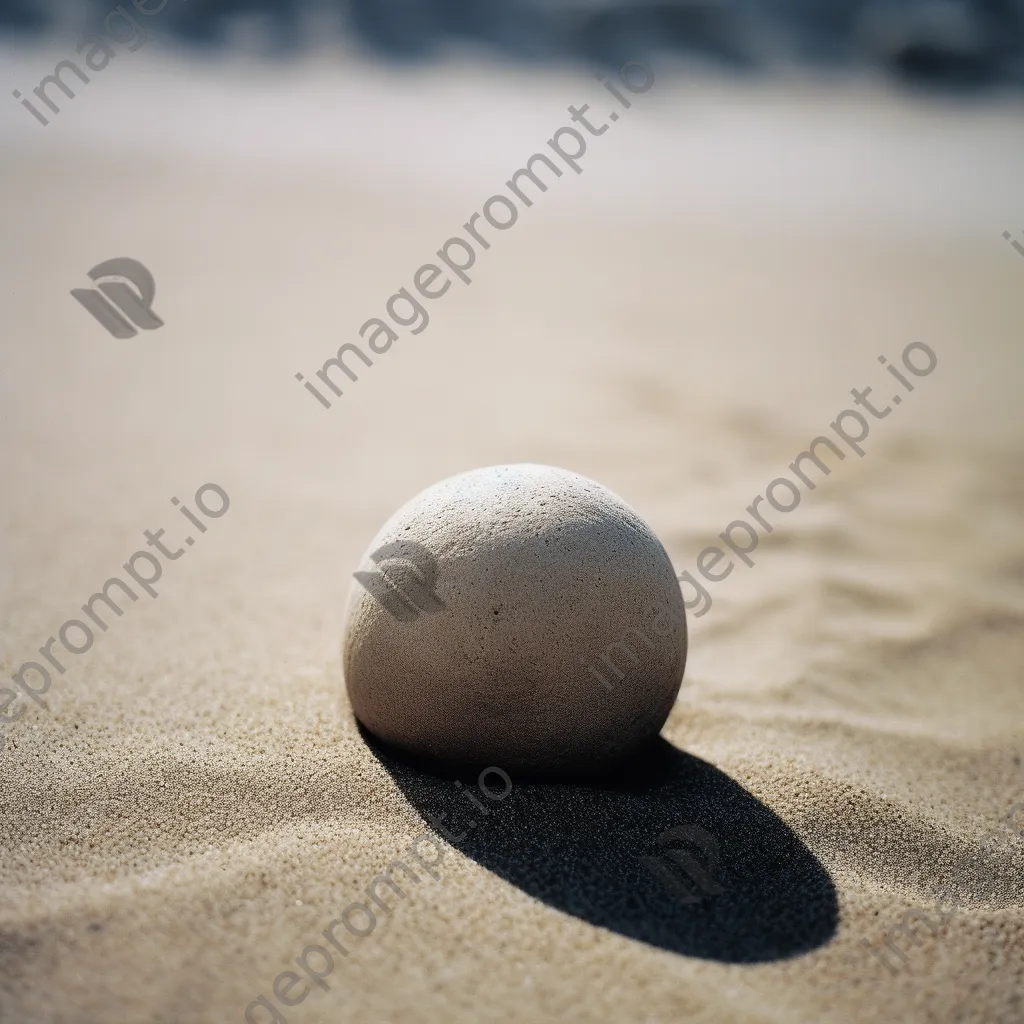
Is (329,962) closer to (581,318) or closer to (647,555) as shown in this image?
(647,555)

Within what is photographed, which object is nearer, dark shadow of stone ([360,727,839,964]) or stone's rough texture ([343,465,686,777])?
dark shadow of stone ([360,727,839,964])

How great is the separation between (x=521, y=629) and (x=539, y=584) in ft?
0.40

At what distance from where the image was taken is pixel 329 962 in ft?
7.57

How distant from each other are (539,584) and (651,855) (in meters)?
0.76

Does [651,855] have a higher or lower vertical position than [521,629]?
lower

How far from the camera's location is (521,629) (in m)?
2.63

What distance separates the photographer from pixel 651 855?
2699 mm

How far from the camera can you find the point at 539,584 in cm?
265

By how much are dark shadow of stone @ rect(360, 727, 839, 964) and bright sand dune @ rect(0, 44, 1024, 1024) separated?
12 mm

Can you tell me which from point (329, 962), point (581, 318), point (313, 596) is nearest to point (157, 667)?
point (313, 596)

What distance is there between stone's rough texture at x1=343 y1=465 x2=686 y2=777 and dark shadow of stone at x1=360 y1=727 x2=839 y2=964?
97 millimetres

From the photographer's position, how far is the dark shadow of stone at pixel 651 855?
250cm

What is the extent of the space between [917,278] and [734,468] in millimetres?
4621

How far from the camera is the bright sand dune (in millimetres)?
2381
